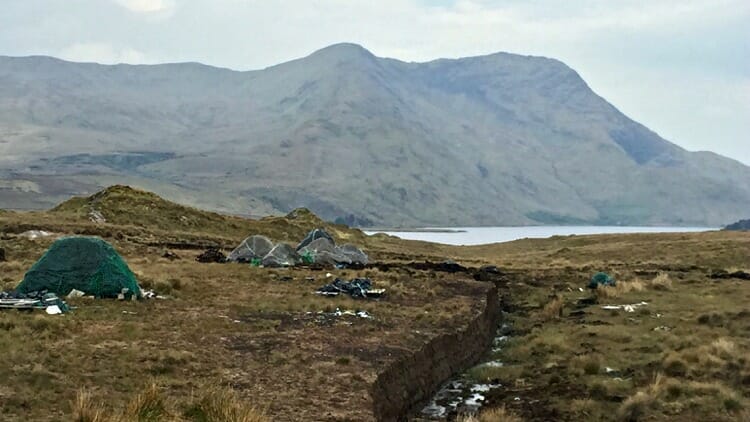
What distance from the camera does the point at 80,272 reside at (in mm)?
19984

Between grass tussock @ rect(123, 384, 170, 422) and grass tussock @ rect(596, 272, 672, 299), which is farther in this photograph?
grass tussock @ rect(596, 272, 672, 299)

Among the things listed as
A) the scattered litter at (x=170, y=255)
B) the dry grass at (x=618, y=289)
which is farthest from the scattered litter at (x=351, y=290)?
the scattered litter at (x=170, y=255)

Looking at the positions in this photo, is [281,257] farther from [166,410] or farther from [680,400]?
[166,410]

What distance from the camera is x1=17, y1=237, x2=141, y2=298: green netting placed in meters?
19.6

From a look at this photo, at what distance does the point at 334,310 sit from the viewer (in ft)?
69.8

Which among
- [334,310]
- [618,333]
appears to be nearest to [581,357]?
[618,333]

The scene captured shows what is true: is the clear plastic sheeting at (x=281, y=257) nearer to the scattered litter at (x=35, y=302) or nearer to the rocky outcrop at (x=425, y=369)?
the rocky outcrop at (x=425, y=369)

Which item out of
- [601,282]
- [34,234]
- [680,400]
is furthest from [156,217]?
[680,400]

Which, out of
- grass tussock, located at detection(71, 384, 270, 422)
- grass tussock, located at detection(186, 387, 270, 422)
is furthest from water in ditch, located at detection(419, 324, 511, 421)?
grass tussock, located at detection(71, 384, 270, 422)

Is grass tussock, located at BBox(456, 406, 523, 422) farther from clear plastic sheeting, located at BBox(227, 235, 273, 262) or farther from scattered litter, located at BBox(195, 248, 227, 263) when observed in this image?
clear plastic sheeting, located at BBox(227, 235, 273, 262)

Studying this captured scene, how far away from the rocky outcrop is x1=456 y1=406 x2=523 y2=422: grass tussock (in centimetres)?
136

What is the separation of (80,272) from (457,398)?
1129 centimetres

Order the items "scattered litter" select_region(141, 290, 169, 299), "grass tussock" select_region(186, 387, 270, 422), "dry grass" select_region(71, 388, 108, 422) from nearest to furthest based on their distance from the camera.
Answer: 1. "dry grass" select_region(71, 388, 108, 422)
2. "grass tussock" select_region(186, 387, 270, 422)
3. "scattered litter" select_region(141, 290, 169, 299)

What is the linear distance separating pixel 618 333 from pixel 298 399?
517 inches
